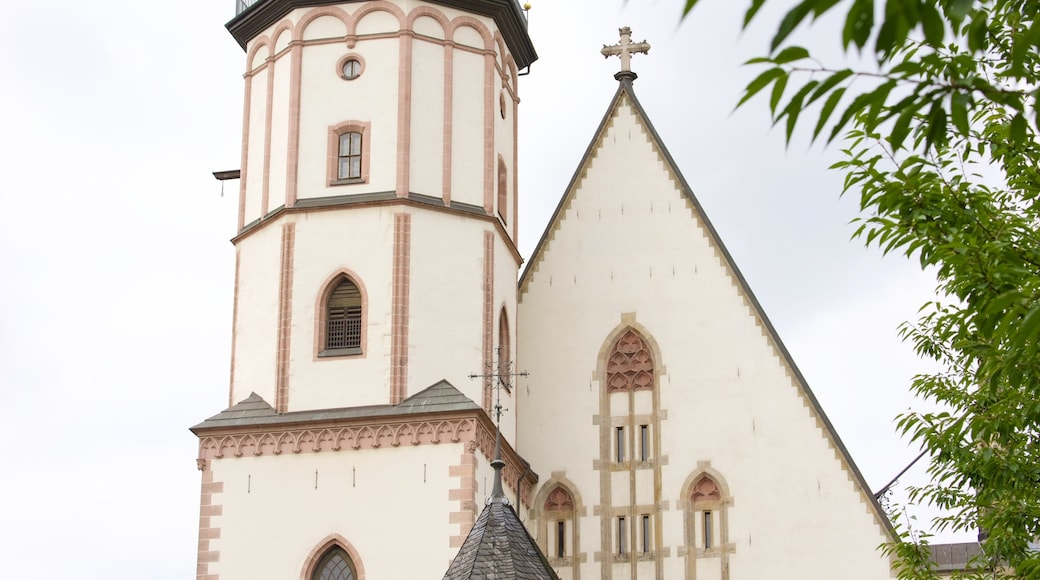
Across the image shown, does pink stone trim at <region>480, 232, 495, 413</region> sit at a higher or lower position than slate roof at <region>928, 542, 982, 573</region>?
higher

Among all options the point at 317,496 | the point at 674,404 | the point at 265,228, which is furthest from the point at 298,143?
the point at 674,404

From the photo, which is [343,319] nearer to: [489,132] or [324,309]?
[324,309]

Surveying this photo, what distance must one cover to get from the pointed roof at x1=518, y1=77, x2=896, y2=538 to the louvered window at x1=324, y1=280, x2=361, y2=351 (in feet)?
13.1

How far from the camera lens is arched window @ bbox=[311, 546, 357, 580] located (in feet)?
75.7

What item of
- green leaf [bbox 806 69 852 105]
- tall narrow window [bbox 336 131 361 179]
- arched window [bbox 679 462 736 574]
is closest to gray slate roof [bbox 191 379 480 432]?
tall narrow window [bbox 336 131 361 179]

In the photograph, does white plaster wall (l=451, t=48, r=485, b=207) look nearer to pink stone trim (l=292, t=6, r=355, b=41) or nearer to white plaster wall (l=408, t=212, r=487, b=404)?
white plaster wall (l=408, t=212, r=487, b=404)

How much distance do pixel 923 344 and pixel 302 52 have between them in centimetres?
1492

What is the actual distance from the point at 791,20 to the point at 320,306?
2068 cm

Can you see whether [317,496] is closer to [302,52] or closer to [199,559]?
[199,559]

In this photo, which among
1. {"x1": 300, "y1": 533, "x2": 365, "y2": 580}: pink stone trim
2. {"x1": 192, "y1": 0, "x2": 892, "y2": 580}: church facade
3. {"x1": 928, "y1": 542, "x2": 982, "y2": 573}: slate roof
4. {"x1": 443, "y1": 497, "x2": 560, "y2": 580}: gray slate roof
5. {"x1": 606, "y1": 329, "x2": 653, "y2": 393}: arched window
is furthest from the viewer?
{"x1": 928, "y1": 542, "x2": 982, "y2": 573}: slate roof

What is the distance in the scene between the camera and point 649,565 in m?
25.7

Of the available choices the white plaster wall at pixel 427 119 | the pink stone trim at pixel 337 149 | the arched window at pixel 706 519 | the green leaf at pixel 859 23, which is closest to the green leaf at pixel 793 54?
the green leaf at pixel 859 23

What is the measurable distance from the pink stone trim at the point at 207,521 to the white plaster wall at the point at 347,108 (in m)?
4.65

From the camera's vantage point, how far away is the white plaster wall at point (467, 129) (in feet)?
83.7
